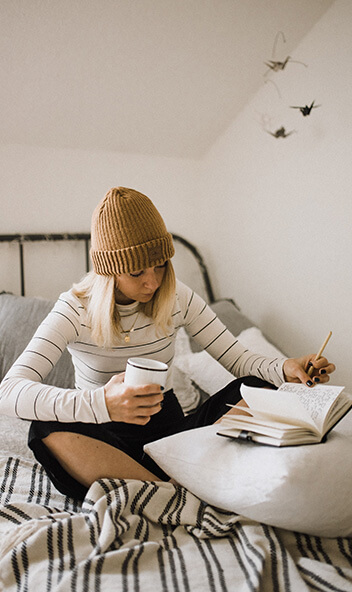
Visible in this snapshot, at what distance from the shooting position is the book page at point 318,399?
855 millimetres

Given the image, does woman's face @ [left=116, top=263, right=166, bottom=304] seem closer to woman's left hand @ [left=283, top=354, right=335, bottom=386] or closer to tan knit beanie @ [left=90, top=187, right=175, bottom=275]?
tan knit beanie @ [left=90, top=187, right=175, bottom=275]

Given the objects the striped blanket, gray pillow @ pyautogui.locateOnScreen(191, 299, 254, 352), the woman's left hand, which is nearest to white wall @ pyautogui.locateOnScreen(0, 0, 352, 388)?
gray pillow @ pyautogui.locateOnScreen(191, 299, 254, 352)

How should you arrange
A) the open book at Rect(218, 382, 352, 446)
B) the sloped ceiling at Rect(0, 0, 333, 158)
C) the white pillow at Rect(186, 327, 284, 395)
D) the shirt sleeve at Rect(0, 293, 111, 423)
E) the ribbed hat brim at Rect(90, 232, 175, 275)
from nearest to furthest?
the open book at Rect(218, 382, 352, 446), the shirt sleeve at Rect(0, 293, 111, 423), the ribbed hat brim at Rect(90, 232, 175, 275), the sloped ceiling at Rect(0, 0, 333, 158), the white pillow at Rect(186, 327, 284, 395)

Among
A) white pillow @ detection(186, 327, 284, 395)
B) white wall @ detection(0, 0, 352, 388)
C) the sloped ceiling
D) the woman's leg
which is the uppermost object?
the sloped ceiling

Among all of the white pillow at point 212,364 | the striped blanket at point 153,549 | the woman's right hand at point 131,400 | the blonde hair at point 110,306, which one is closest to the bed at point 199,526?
the striped blanket at point 153,549

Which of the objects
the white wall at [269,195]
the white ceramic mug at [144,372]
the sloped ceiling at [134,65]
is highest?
the sloped ceiling at [134,65]

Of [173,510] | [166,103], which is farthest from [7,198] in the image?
[173,510]

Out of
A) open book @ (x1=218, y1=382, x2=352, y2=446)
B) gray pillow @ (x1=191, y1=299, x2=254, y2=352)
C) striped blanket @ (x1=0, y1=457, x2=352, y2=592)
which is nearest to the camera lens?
striped blanket @ (x1=0, y1=457, x2=352, y2=592)

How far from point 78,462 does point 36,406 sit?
0.15m

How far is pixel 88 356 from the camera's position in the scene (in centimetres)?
121

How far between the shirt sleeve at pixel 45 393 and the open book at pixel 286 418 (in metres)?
0.28

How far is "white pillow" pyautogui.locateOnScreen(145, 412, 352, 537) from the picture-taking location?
753 millimetres

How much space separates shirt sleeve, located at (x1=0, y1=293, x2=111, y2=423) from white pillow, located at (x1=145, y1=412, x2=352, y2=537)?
0.25 metres

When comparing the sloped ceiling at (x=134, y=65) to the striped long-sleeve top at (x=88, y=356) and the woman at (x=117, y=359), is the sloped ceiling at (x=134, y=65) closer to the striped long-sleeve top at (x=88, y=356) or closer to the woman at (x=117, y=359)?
the woman at (x=117, y=359)
